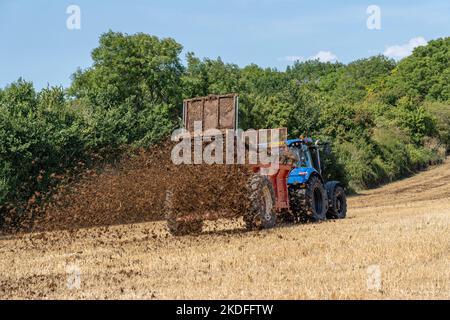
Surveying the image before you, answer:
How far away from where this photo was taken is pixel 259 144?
14945 mm

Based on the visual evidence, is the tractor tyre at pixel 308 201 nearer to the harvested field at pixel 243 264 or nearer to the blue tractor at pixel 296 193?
the blue tractor at pixel 296 193

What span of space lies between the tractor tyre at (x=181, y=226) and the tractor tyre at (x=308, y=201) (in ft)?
9.35

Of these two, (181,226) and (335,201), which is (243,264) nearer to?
(181,226)

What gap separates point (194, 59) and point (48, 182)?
14936 millimetres

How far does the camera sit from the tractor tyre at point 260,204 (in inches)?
502

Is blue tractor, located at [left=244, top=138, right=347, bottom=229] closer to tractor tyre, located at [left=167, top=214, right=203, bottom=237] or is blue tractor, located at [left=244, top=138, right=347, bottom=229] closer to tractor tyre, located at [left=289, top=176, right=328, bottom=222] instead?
tractor tyre, located at [left=289, top=176, right=328, bottom=222]

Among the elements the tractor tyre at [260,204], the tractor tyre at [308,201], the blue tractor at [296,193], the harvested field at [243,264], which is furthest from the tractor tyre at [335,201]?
the tractor tyre at [260,204]

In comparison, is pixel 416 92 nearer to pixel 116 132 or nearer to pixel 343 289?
pixel 116 132

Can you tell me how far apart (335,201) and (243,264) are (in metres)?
8.70

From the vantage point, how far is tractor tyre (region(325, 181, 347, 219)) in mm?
16797

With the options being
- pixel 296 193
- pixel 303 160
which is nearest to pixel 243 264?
pixel 296 193

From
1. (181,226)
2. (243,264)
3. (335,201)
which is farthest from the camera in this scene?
(335,201)

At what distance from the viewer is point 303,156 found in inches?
627

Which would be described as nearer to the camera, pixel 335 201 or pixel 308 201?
pixel 308 201
